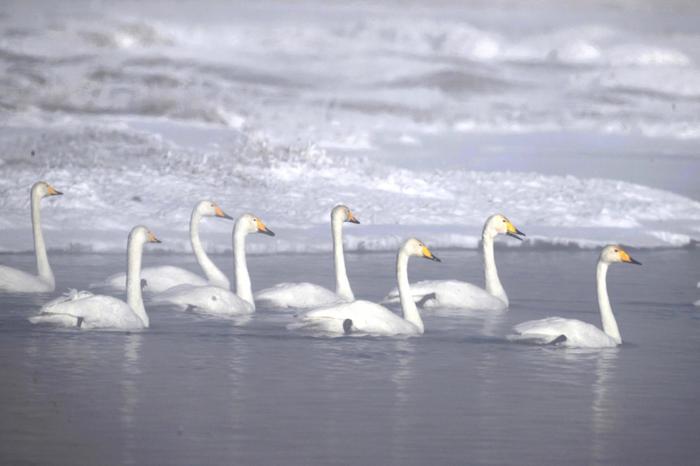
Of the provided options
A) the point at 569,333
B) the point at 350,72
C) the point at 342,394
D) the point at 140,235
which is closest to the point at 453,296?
the point at 569,333

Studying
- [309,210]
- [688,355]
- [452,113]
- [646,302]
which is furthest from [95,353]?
[452,113]

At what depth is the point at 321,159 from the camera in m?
23.0

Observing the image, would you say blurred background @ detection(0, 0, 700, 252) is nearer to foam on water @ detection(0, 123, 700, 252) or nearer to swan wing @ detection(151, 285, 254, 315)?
foam on water @ detection(0, 123, 700, 252)

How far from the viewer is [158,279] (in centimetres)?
1345

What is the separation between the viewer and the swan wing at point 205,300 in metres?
12.0

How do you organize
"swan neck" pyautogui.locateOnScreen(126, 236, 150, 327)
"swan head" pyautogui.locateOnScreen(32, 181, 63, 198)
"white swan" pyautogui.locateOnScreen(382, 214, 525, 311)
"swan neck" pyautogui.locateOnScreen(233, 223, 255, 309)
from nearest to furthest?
"swan neck" pyautogui.locateOnScreen(126, 236, 150, 327) < "swan neck" pyautogui.locateOnScreen(233, 223, 255, 309) < "white swan" pyautogui.locateOnScreen(382, 214, 525, 311) < "swan head" pyautogui.locateOnScreen(32, 181, 63, 198)

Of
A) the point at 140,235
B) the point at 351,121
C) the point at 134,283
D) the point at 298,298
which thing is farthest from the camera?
the point at 351,121

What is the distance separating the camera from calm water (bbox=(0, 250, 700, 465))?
24.8 ft

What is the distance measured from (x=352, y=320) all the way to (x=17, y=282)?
340cm

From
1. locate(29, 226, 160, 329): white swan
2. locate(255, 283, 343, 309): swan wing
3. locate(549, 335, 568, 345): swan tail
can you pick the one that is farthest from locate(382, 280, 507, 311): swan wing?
locate(29, 226, 160, 329): white swan

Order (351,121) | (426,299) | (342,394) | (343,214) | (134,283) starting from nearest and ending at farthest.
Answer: (342,394), (134,283), (426,299), (343,214), (351,121)

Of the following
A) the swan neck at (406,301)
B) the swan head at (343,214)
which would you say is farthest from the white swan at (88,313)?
the swan head at (343,214)

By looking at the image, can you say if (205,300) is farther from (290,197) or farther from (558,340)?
(290,197)

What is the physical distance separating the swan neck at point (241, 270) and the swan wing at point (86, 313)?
5.64 feet
